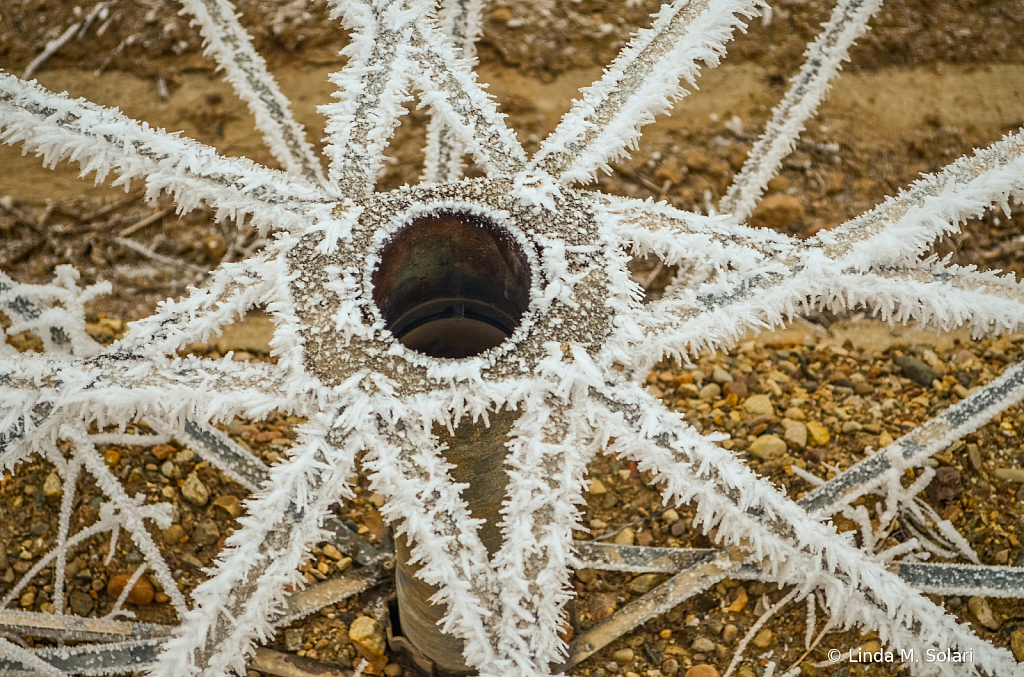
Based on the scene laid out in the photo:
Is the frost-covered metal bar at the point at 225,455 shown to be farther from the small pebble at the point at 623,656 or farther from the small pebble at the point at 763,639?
the small pebble at the point at 763,639

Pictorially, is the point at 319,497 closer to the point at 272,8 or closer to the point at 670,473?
the point at 670,473

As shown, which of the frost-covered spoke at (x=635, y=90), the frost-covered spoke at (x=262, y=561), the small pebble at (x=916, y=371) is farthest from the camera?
the small pebble at (x=916, y=371)

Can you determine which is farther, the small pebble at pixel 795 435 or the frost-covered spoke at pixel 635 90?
the small pebble at pixel 795 435

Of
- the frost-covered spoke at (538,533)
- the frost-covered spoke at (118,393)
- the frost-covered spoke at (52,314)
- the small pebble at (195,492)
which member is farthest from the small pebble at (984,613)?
the frost-covered spoke at (52,314)

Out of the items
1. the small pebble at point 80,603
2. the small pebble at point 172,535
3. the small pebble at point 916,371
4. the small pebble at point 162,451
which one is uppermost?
the small pebble at point 162,451

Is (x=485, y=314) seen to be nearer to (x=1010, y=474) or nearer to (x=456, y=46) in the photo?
(x=456, y=46)

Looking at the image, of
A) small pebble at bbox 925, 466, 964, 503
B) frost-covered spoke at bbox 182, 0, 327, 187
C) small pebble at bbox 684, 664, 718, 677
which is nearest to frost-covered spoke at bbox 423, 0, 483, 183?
frost-covered spoke at bbox 182, 0, 327, 187

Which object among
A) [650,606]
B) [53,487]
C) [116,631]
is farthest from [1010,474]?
[53,487]
